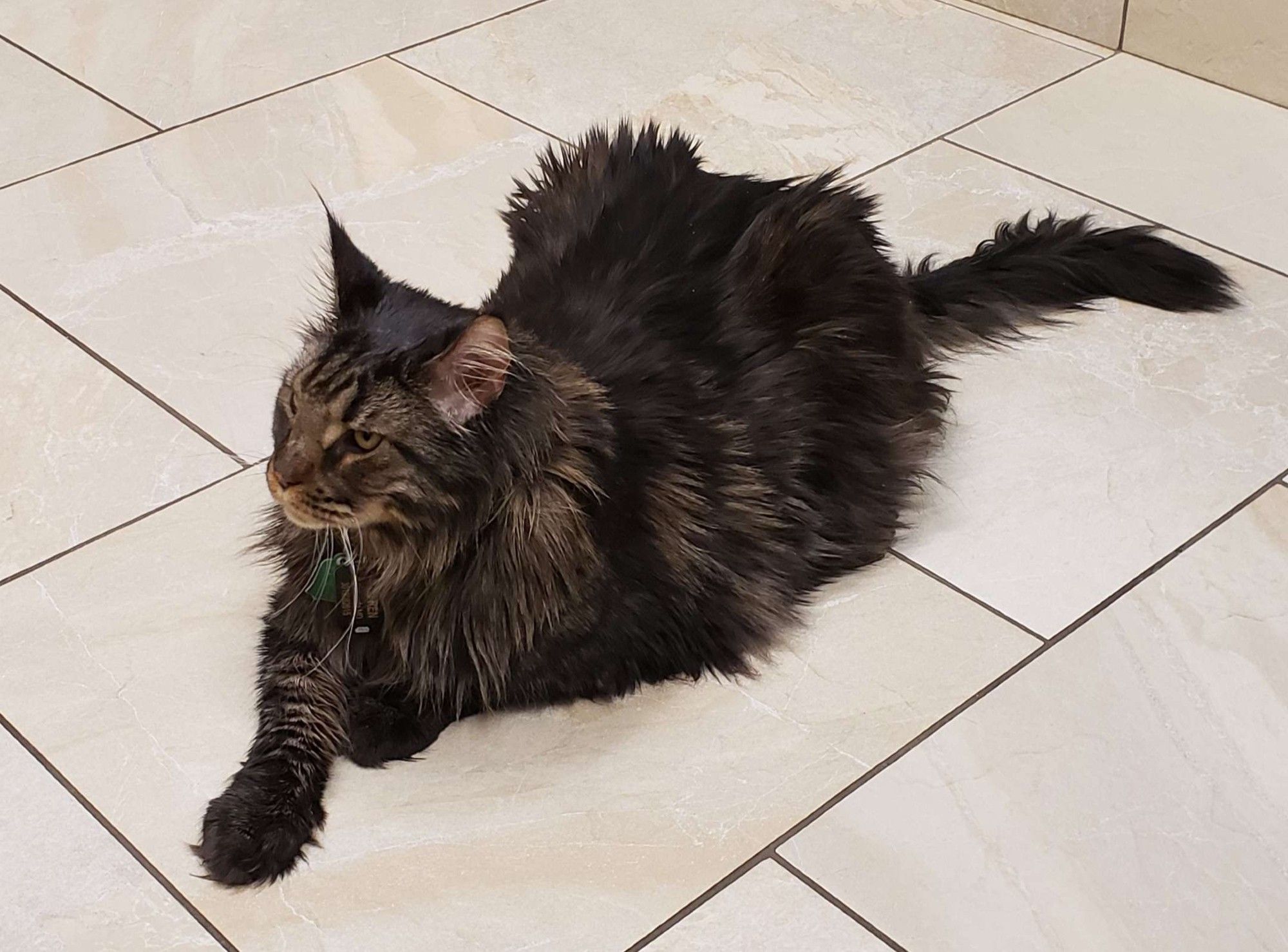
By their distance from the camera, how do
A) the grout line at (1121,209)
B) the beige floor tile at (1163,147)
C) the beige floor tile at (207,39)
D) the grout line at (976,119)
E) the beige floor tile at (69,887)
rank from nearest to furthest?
1. the beige floor tile at (69,887)
2. the grout line at (1121,209)
3. the beige floor tile at (1163,147)
4. the grout line at (976,119)
5. the beige floor tile at (207,39)

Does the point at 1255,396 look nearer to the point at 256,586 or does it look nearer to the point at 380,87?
the point at 256,586

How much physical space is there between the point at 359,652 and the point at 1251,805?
3.14 feet

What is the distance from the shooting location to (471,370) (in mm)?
1439

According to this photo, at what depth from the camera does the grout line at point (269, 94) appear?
2.80 metres

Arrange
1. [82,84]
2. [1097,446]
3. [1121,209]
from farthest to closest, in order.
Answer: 1. [82,84]
2. [1121,209]
3. [1097,446]

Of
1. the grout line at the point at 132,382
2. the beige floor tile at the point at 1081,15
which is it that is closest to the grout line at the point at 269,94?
the grout line at the point at 132,382

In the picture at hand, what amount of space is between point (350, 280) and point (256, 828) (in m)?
0.56

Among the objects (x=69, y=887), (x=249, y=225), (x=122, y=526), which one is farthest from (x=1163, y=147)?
(x=69, y=887)

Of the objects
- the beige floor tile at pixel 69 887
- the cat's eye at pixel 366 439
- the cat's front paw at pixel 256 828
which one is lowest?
the beige floor tile at pixel 69 887

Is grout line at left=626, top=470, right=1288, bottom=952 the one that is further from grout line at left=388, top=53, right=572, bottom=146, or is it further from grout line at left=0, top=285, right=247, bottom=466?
grout line at left=388, top=53, right=572, bottom=146

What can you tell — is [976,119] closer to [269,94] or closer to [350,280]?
[269,94]

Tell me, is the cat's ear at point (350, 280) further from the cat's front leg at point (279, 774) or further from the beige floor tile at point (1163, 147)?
the beige floor tile at point (1163, 147)

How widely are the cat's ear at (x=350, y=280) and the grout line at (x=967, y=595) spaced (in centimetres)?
76

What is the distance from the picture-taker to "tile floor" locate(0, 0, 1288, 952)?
1545 mm
